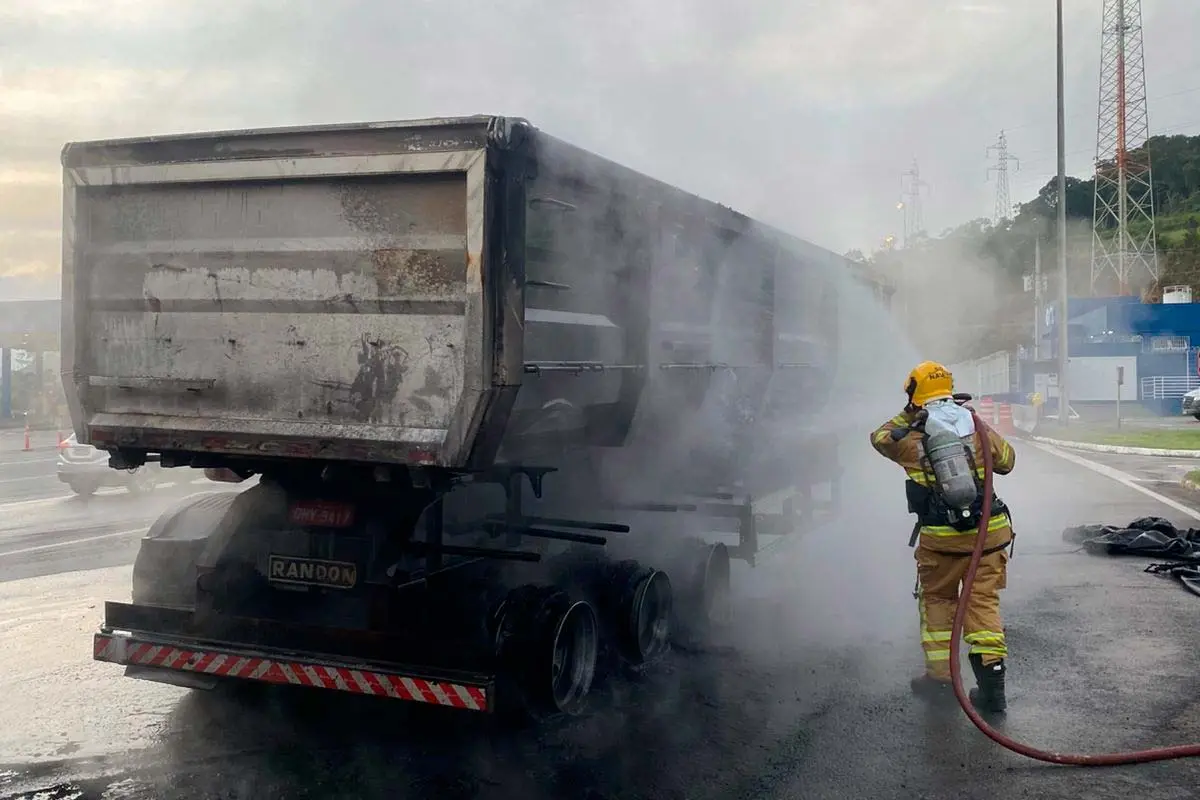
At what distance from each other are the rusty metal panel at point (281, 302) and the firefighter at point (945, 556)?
8.02 feet

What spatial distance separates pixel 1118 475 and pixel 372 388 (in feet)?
48.1

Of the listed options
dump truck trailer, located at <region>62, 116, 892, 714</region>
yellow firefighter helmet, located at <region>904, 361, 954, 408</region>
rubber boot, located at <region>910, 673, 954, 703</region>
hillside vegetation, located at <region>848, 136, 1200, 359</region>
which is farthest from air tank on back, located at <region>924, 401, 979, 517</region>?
hillside vegetation, located at <region>848, 136, 1200, 359</region>

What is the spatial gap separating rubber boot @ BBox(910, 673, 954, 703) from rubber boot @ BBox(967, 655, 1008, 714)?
203 millimetres

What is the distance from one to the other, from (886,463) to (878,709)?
6.61m

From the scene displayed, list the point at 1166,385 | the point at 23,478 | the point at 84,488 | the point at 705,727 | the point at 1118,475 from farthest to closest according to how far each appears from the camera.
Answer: the point at 1166,385 → the point at 23,478 → the point at 1118,475 → the point at 84,488 → the point at 705,727

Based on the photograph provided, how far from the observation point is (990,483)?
4.98m

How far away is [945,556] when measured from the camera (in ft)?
17.0

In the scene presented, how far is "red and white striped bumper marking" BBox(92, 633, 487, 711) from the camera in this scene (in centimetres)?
409

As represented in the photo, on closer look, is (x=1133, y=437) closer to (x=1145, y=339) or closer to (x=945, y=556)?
(x=945, y=556)

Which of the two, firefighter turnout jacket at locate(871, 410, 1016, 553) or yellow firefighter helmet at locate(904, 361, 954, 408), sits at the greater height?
yellow firefighter helmet at locate(904, 361, 954, 408)

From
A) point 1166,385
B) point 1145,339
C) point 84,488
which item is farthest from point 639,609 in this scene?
point 1145,339

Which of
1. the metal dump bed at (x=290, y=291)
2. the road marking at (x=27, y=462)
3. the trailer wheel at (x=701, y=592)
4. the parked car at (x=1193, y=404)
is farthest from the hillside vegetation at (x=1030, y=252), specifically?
the road marking at (x=27, y=462)

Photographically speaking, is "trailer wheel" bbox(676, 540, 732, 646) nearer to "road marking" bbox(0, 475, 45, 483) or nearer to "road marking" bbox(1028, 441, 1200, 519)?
"road marking" bbox(1028, 441, 1200, 519)

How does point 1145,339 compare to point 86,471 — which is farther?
point 1145,339
